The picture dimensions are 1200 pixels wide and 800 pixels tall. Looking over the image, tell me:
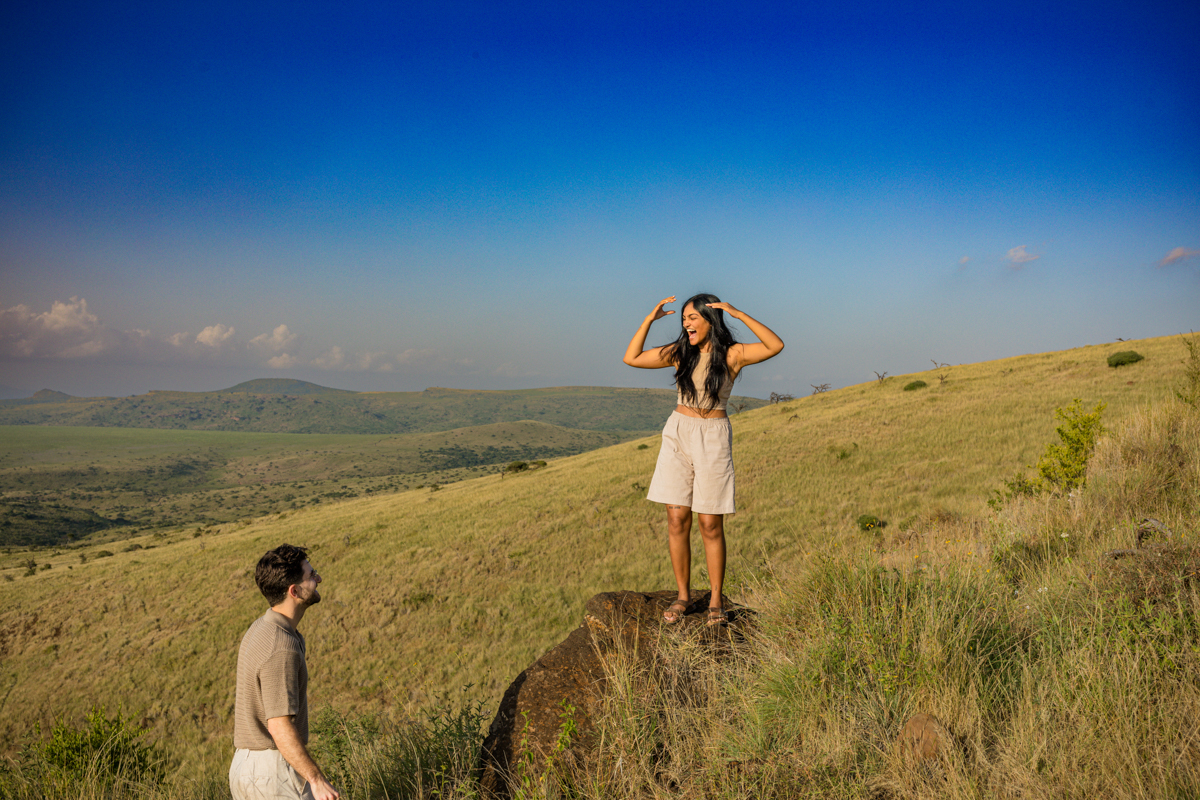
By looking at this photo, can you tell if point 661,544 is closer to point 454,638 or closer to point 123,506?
point 454,638

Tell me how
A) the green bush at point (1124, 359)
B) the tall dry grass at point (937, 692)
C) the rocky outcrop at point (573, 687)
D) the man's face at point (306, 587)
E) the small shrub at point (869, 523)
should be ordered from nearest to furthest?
the tall dry grass at point (937, 692) → the man's face at point (306, 587) → the rocky outcrop at point (573, 687) → the small shrub at point (869, 523) → the green bush at point (1124, 359)

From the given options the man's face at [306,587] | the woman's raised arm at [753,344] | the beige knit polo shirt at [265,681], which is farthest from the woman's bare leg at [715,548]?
the beige knit polo shirt at [265,681]

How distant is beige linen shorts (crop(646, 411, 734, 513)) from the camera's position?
5.16m

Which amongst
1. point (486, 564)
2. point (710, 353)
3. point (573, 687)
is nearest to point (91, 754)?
point (573, 687)

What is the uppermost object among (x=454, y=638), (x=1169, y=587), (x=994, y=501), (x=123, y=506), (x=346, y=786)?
(x=1169, y=587)

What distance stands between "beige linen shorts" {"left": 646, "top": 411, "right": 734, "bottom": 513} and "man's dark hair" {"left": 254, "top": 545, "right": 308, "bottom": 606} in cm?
284

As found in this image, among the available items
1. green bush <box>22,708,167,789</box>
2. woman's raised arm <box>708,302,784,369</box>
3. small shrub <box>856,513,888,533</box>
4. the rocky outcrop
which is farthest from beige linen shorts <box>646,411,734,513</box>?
small shrub <box>856,513,888,533</box>

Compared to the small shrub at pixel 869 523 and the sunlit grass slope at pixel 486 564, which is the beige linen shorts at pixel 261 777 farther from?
the small shrub at pixel 869 523

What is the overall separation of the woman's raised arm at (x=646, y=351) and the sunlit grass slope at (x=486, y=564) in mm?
2534

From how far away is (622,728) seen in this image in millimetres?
3916

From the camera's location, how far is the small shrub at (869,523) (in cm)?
Answer: 1373

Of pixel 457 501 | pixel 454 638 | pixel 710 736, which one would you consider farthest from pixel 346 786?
pixel 457 501

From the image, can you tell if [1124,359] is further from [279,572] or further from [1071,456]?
[279,572]

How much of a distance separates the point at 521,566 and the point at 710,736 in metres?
15.9
